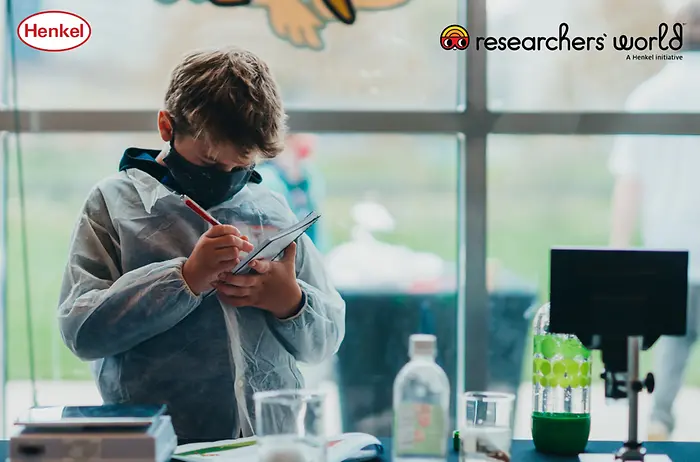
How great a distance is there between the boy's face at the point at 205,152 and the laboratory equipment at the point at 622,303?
677mm

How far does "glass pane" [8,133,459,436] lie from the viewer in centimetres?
268

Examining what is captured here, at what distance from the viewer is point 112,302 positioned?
5.19 feet

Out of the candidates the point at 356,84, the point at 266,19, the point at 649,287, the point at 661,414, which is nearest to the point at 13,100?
the point at 266,19

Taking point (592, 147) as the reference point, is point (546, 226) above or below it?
below

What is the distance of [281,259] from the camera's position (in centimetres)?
175

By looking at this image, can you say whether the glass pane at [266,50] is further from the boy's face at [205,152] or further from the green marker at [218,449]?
the green marker at [218,449]

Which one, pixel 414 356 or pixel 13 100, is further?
pixel 13 100

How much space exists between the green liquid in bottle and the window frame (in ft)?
3.63

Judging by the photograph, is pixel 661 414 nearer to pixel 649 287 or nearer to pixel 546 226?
pixel 546 226

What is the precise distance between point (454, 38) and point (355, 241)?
695mm

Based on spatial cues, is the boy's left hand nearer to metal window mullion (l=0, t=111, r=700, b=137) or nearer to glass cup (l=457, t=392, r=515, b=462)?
glass cup (l=457, t=392, r=515, b=462)

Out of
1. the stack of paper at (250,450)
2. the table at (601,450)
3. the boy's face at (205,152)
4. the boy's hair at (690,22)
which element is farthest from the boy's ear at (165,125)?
the boy's hair at (690,22)

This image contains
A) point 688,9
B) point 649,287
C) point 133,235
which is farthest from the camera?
point 688,9

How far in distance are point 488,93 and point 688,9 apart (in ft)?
2.13
